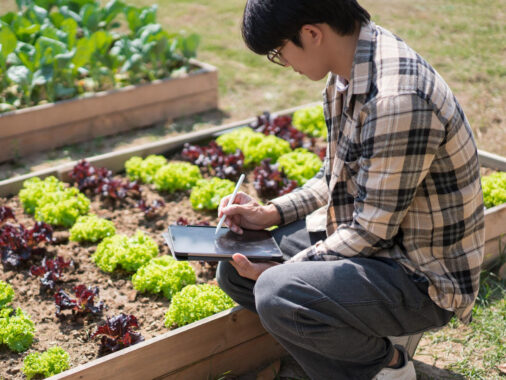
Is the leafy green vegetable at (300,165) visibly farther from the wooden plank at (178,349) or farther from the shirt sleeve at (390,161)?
the shirt sleeve at (390,161)

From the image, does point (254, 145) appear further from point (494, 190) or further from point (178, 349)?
point (178, 349)

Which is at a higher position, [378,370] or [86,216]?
[378,370]

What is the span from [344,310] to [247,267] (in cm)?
52

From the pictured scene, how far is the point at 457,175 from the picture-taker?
2.32m

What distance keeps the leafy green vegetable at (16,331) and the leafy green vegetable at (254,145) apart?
223 centimetres

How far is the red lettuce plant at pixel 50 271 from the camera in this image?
3410 millimetres

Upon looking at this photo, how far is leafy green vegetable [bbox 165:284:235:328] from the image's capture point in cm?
304

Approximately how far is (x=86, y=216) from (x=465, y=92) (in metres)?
4.53

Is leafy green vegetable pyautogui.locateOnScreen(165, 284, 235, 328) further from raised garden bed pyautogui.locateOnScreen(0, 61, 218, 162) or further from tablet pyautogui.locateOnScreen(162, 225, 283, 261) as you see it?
raised garden bed pyautogui.locateOnScreen(0, 61, 218, 162)

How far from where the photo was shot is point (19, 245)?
364cm

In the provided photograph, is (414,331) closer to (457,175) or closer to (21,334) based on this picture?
(457,175)

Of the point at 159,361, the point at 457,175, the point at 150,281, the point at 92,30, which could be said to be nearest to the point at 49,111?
the point at 92,30

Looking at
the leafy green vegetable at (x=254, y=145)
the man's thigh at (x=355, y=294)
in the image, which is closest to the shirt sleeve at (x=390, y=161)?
the man's thigh at (x=355, y=294)

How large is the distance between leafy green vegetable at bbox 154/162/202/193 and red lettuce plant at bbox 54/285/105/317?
1356 mm
